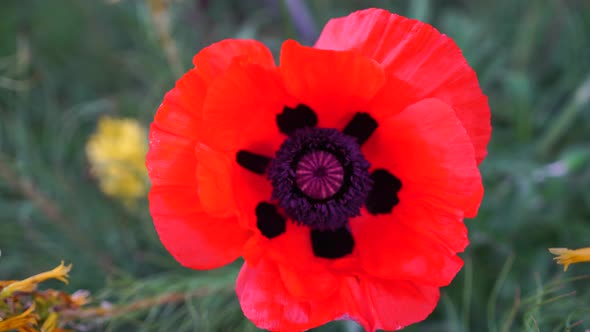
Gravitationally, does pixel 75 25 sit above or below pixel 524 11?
above

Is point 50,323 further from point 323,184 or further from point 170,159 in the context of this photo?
point 323,184

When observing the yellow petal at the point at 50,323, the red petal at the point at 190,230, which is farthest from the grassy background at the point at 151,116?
the red petal at the point at 190,230

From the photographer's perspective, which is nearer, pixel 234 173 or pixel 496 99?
pixel 234 173

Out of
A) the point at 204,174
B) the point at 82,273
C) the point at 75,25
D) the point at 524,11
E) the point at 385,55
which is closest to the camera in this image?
the point at 204,174

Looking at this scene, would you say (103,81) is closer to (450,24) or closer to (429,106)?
(450,24)

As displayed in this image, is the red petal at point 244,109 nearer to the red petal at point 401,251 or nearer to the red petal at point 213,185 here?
the red petal at point 213,185

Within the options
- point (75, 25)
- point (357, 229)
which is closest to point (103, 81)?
point (75, 25)
